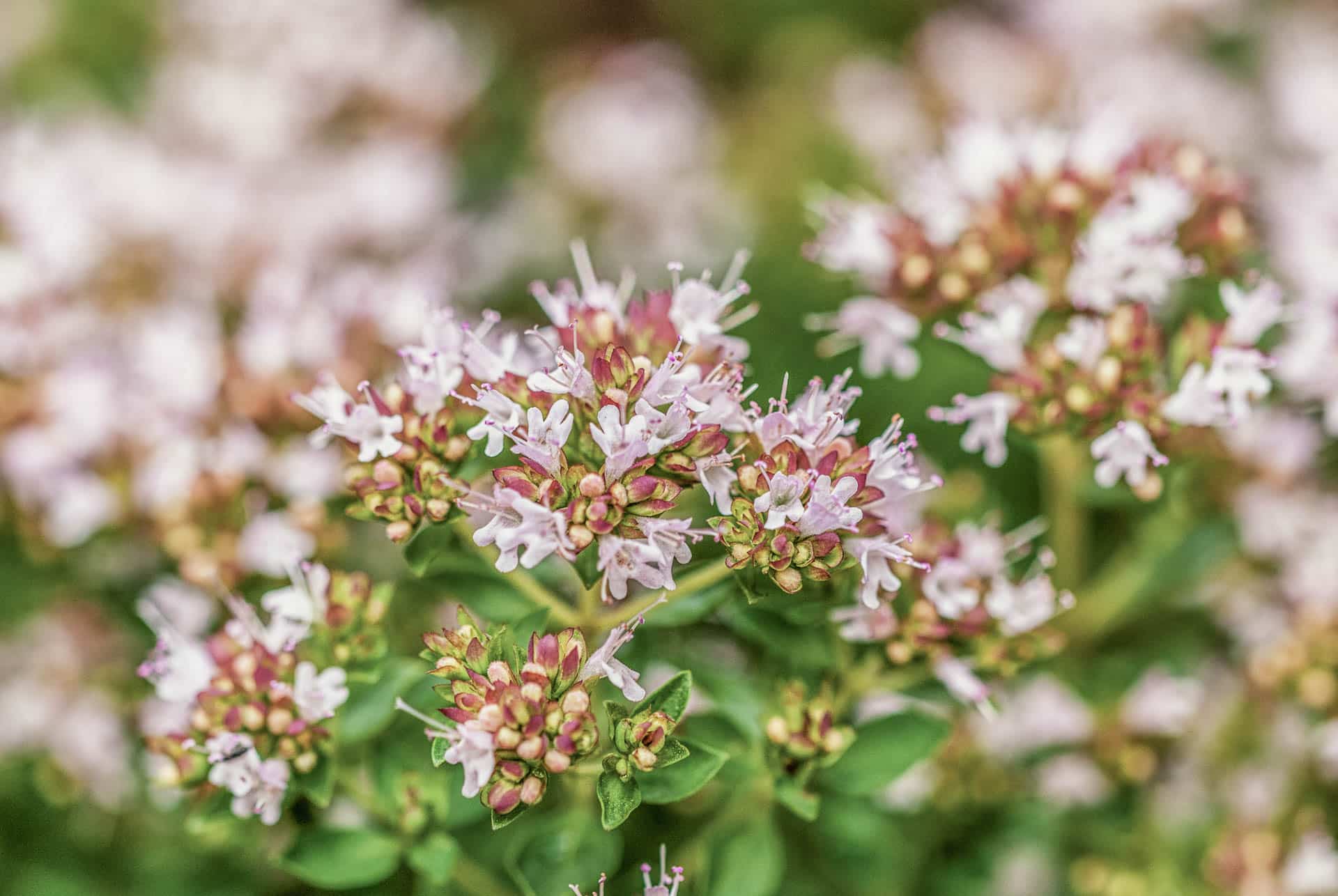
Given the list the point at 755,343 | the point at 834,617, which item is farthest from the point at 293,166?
the point at 834,617

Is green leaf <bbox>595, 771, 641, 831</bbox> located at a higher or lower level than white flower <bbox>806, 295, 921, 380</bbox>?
lower

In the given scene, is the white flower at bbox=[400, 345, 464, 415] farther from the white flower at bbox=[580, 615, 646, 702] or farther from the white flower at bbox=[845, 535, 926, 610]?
the white flower at bbox=[845, 535, 926, 610]

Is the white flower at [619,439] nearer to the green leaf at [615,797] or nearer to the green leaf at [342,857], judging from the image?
the green leaf at [615,797]

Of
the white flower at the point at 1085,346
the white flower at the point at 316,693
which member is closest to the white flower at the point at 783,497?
the white flower at the point at 1085,346

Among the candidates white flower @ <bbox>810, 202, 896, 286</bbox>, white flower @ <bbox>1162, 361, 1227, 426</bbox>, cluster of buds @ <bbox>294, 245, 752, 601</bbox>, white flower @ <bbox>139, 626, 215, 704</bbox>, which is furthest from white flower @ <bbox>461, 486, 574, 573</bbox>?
white flower @ <bbox>1162, 361, 1227, 426</bbox>

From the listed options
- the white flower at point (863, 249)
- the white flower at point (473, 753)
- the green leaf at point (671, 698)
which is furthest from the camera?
the white flower at point (863, 249)

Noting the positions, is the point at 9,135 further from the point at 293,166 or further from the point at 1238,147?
the point at 1238,147

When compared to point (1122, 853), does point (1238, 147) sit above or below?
above
